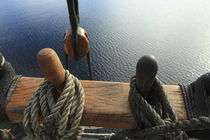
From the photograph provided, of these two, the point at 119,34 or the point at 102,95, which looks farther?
the point at 119,34

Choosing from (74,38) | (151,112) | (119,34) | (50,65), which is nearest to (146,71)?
(151,112)

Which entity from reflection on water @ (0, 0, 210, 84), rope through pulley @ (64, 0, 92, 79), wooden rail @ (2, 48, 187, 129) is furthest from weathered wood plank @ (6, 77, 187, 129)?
reflection on water @ (0, 0, 210, 84)

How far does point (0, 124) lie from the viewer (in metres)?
0.62

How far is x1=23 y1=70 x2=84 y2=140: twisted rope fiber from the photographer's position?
1.66ft

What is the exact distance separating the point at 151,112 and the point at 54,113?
0.74 ft

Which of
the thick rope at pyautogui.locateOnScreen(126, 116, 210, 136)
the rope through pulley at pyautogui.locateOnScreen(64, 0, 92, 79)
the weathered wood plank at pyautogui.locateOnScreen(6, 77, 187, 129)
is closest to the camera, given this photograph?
the thick rope at pyautogui.locateOnScreen(126, 116, 210, 136)

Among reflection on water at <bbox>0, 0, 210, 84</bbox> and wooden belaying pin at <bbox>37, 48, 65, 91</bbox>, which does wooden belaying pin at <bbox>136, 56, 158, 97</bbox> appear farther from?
reflection on water at <bbox>0, 0, 210, 84</bbox>

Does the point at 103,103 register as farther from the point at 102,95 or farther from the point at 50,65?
the point at 50,65

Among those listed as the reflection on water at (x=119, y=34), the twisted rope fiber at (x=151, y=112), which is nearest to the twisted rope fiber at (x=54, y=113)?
the twisted rope fiber at (x=151, y=112)

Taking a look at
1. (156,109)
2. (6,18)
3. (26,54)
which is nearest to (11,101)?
(156,109)

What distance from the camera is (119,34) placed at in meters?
3.28

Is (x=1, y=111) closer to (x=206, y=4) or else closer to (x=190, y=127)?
(x=190, y=127)

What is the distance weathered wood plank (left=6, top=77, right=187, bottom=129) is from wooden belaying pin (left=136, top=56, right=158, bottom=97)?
0.29 ft

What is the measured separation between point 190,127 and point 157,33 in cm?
292
